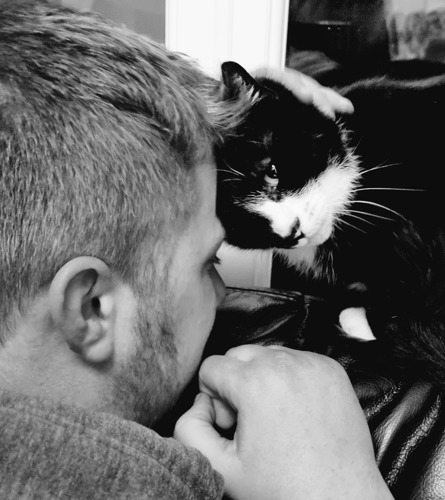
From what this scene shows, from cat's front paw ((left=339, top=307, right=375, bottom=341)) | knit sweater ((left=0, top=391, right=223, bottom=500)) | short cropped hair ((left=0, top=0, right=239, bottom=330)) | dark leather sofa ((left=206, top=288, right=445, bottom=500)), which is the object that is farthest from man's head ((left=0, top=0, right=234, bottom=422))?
cat's front paw ((left=339, top=307, right=375, bottom=341))

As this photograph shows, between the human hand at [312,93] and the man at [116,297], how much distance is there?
1.37 feet

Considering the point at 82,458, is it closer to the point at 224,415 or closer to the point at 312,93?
the point at 224,415

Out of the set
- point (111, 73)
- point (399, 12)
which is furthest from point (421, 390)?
point (399, 12)

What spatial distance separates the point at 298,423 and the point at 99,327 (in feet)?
0.76

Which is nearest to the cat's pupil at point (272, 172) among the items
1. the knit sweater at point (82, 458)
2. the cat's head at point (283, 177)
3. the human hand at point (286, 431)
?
the cat's head at point (283, 177)

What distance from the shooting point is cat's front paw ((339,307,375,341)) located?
1132mm

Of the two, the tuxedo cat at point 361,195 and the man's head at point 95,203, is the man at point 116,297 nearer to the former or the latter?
the man's head at point 95,203

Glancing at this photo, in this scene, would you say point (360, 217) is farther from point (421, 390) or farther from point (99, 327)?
point (99, 327)

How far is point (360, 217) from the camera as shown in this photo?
114 centimetres

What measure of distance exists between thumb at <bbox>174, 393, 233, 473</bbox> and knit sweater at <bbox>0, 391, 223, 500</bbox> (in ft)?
0.32

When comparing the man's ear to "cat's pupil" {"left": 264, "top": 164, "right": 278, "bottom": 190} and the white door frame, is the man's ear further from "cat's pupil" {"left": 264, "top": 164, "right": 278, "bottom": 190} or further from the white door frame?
the white door frame

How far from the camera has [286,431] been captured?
593 millimetres

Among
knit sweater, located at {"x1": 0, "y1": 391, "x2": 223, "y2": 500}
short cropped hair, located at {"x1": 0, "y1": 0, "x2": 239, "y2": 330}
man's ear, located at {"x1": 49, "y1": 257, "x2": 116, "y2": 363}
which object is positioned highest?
short cropped hair, located at {"x1": 0, "y1": 0, "x2": 239, "y2": 330}

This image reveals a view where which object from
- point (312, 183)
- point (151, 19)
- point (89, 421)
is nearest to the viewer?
point (89, 421)
